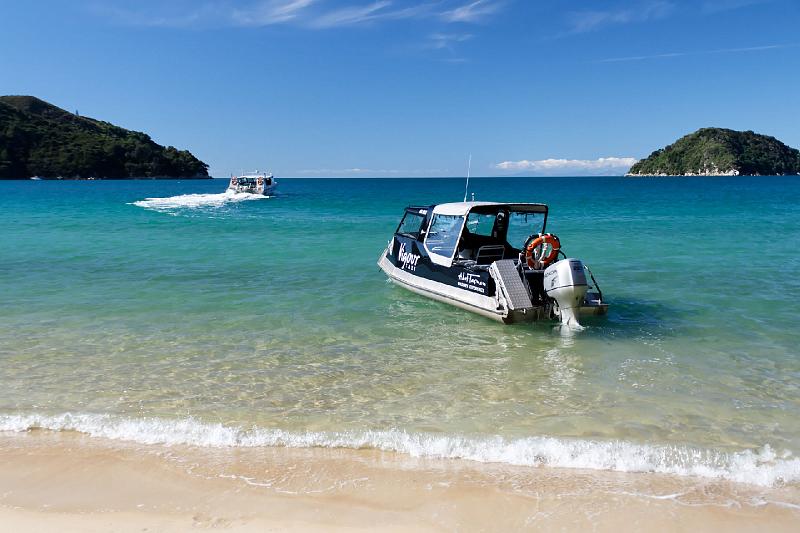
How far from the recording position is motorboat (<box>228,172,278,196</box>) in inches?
2781

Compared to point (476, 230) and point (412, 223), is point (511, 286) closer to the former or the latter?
point (476, 230)

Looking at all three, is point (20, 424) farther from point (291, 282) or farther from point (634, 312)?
point (634, 312)

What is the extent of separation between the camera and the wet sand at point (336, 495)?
16.3 ft

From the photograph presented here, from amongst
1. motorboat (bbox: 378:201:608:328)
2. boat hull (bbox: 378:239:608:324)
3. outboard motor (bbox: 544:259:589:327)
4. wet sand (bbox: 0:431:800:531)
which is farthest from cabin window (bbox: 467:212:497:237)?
wet sand (bbox: 0:431:800:531)

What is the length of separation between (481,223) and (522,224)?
1029 millimetres

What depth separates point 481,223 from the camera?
14.2 metres

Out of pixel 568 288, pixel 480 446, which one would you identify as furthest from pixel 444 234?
pixel 480 446

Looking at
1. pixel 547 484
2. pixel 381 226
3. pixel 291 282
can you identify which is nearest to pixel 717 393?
pixel 547 484

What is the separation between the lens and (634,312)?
12.8 meters

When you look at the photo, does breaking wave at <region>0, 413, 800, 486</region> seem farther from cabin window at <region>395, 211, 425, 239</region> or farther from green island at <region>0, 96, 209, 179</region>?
green island at <region>0, 96, 209, 179</region>

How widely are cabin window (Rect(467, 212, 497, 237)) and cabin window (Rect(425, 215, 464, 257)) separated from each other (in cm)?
Result: 37

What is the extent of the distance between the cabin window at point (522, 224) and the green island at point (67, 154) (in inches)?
7216

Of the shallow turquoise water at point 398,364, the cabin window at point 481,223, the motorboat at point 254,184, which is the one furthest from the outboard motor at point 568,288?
the motorboat at point 254,184

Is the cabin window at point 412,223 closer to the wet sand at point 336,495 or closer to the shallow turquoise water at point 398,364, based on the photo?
the shallow turquoise water at point 398,364
